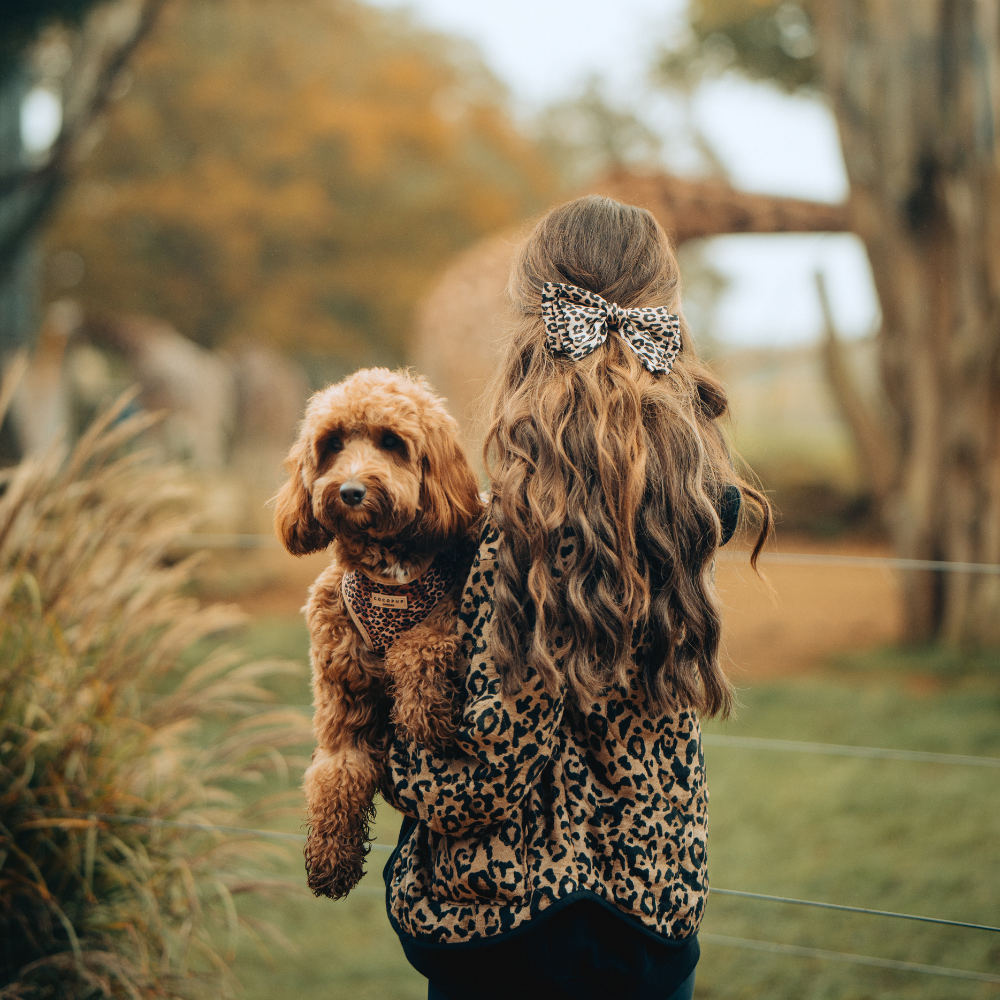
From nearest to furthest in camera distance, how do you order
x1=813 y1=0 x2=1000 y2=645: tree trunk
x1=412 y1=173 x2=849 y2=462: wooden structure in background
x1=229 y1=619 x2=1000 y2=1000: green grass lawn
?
x1=229 y1=619 x2=1000 y2=1000: green grass lawn, x1=813 y1=0 x2=1000 y2=645: tree trunk, x1=412 y1=173 x2=849 y2=462: wooden structure in background

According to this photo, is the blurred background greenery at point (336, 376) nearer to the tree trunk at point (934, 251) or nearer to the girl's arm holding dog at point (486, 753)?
the tree trunk at point (934, 251)

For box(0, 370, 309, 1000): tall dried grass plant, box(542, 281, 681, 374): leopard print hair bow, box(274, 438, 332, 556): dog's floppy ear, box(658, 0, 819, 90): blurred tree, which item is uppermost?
box(658, 0, 819, 90): blurred tree

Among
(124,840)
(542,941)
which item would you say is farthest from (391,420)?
(124,840)

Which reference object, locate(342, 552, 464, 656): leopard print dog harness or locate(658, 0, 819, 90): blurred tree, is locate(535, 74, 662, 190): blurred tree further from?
locate(342, 552, 464, 656): leopard print dog harness

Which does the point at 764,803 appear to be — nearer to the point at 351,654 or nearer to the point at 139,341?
the point at 351,654

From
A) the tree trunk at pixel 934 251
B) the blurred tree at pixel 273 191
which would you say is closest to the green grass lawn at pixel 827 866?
the tree trunk at pixel 934 251

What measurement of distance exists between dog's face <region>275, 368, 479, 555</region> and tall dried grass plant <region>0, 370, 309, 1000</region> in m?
1.13

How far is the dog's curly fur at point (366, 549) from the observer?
1.20 m

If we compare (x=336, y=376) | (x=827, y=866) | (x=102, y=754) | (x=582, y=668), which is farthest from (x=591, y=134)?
(x=582, y=668)

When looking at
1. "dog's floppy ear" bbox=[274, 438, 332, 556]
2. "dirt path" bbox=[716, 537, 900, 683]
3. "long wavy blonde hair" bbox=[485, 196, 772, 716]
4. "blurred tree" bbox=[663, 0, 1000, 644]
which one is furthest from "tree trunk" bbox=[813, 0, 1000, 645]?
"dog's floppy ear" bbox=[274, 438, 332, 556]

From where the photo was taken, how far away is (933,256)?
583cm

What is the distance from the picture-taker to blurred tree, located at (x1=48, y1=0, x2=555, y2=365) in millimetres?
11875

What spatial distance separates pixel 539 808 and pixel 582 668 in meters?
0.20

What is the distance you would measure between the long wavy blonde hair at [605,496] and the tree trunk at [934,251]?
5.05 metres
